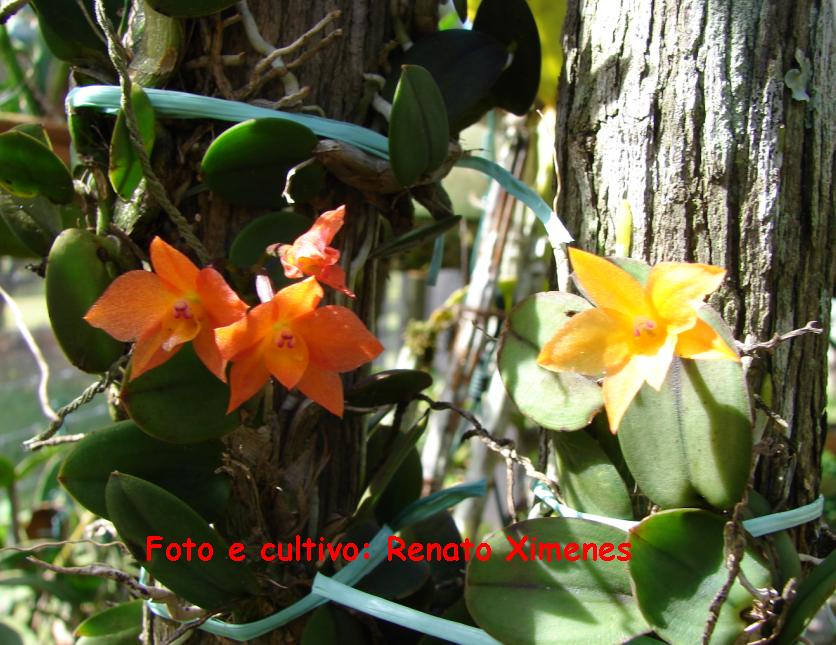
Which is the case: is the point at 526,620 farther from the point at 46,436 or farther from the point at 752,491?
the point at 46,436

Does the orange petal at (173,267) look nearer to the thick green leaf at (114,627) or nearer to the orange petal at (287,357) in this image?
the orange petal at (287,357)

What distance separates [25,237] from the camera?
0.47 m

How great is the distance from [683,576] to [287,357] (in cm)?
23

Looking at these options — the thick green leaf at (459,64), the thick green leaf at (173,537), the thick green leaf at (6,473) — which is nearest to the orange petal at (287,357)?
the thick green leaf at (173,537)

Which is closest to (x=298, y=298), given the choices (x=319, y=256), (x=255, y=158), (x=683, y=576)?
(x=319, y=256)

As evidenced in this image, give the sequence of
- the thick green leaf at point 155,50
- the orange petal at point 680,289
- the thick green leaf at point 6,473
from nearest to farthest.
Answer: the orange petal at point 680,289, the thick green leaf at point 155,50, the thick green leaf at point 6,473

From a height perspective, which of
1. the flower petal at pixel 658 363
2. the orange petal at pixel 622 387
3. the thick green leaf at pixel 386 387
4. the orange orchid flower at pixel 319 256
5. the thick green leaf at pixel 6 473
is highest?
the orange orchid flower at pixel 319 256

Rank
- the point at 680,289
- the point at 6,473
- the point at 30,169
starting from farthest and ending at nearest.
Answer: the point at 6,473, the point at 30,169, the point at 680,289

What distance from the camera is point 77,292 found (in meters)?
0.44

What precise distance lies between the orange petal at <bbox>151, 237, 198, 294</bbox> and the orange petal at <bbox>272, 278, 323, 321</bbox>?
0.16 feet

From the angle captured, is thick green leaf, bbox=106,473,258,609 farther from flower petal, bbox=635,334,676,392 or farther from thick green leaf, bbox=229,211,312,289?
flower petal, bbox=635,334,676,392

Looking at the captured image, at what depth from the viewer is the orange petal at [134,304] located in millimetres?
387

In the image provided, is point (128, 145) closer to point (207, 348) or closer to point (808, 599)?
point (207, 348)

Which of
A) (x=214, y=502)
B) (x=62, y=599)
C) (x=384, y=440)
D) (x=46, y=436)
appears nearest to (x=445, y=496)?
(x=384, y=440)
